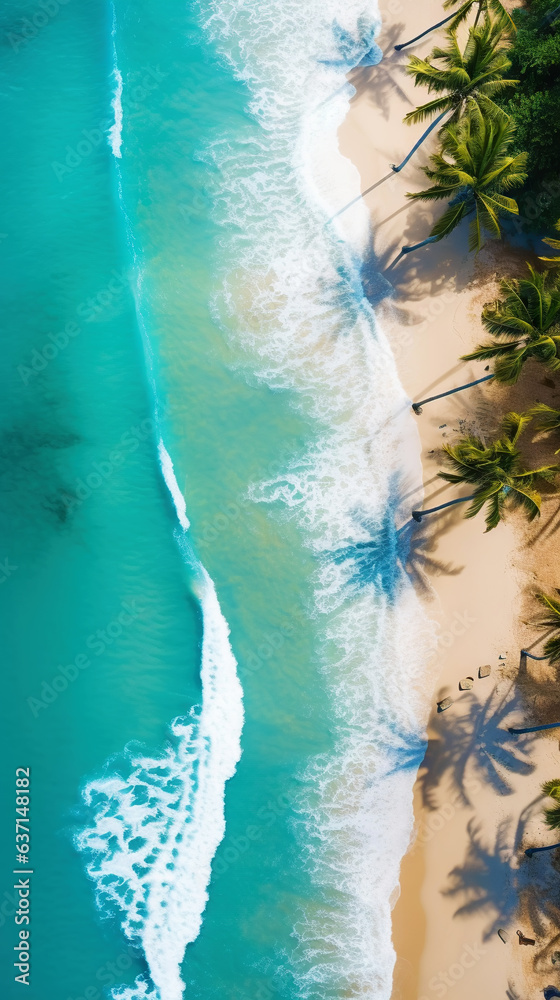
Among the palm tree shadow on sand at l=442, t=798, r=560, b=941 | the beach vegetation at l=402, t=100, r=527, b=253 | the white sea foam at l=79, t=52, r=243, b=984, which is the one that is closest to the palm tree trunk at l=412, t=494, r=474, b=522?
the white sea foam at l=79, t=52, r=243, b=984

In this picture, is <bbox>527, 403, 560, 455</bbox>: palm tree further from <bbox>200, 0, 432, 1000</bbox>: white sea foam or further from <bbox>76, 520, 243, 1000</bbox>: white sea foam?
<bbox>76, 520, 243, 1000</bbox>: white sea foam

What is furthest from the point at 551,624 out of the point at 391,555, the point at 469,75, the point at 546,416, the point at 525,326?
the point at 469,75

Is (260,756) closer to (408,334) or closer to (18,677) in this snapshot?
(18,677)

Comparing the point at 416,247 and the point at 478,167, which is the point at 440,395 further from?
the point at 478,167

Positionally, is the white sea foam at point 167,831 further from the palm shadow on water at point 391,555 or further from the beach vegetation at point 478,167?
the beach vegetation at point 478,167

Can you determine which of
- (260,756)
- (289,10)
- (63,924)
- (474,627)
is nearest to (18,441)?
(260,756)

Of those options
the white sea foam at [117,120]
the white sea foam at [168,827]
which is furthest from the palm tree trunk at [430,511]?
the white sea foam at [117,120]

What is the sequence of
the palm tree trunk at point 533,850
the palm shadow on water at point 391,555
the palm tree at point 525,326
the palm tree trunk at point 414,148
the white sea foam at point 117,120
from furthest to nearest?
the white sea foam at point 117,120 → the palm tree trunk at point 414,148 → the palm shadow on water at point 391,555 → the palm tree trunk at point 533,850 → the palm tree at point 525,326
